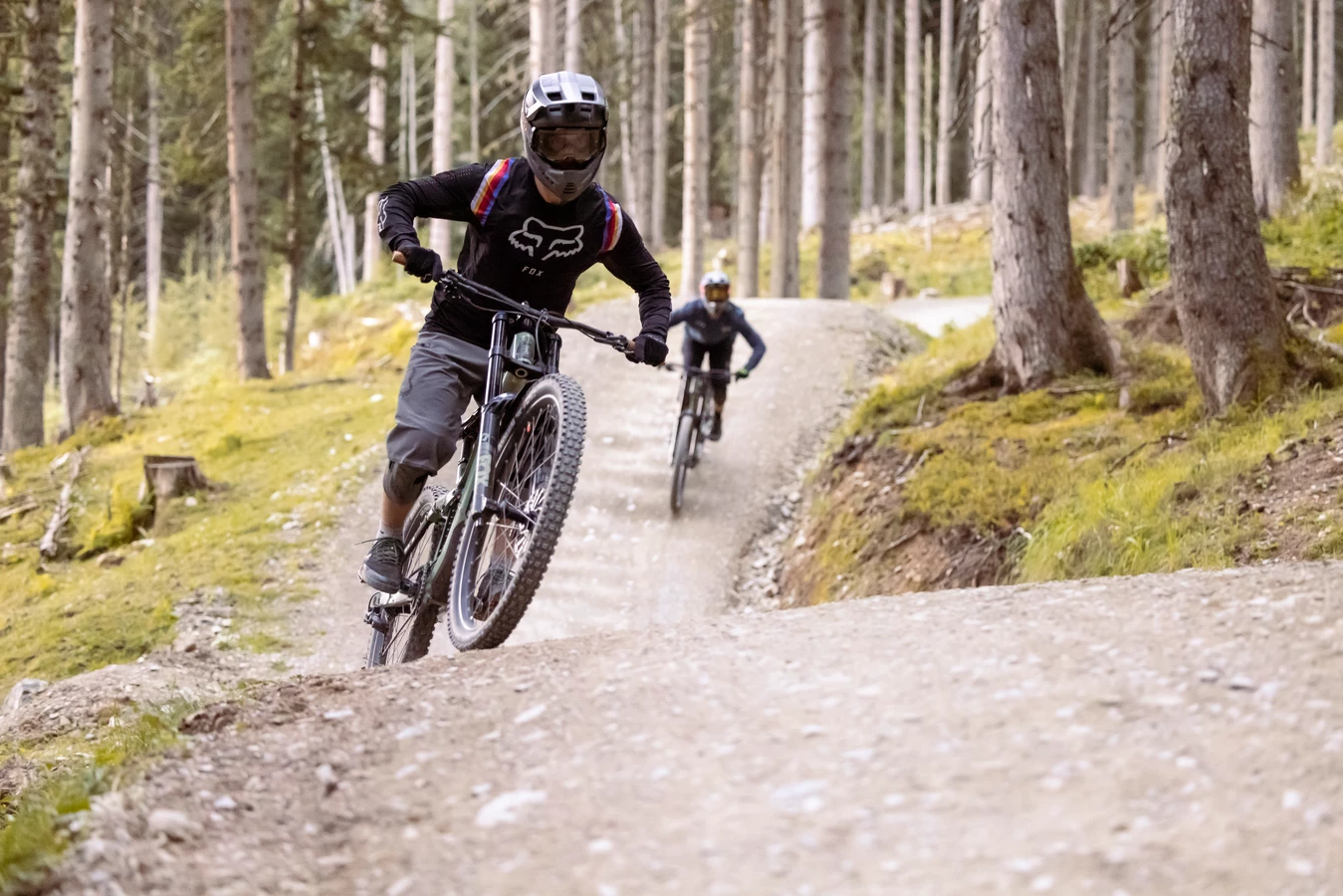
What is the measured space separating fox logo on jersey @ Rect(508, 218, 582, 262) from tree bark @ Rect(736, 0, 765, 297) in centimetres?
1868

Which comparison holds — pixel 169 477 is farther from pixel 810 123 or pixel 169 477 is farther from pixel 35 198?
pixel 810 123

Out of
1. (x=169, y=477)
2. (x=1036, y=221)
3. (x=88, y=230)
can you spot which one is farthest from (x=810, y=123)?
(x=169, y=477)

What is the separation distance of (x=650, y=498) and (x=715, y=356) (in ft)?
5.32

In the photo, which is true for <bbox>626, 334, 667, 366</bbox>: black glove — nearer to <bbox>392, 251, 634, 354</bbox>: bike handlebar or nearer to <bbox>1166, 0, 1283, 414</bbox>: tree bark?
<bbox>392, 251, 634, 354</bbox>: bike handlebar

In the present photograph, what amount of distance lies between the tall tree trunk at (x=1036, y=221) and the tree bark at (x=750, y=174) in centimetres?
1360

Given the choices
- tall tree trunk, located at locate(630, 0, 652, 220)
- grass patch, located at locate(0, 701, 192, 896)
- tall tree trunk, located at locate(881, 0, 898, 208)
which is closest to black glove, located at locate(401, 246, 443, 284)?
grass patch, located at locate(0, 701, 192, 896)

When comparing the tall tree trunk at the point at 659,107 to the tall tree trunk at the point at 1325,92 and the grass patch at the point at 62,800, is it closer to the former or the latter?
the tall tree trunk at the point at 1325,92

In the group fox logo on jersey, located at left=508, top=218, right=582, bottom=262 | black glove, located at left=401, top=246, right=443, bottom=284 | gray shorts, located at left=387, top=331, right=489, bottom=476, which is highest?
fox logo on jersey, located at left=508, top=218, right=582, bottom=262

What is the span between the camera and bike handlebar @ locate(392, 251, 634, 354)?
5285 millimetres

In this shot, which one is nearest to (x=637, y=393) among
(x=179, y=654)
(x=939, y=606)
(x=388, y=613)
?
(x=179, y=654)

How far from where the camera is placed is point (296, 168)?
65.9ft

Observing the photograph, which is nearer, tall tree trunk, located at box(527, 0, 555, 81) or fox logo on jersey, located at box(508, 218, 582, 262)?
fox logo on jersey, located at box(508, 218, 582, 262)

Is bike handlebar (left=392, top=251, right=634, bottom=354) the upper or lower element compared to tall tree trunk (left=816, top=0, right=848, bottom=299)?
lower

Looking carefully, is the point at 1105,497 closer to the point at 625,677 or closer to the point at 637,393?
the point at 625,677
